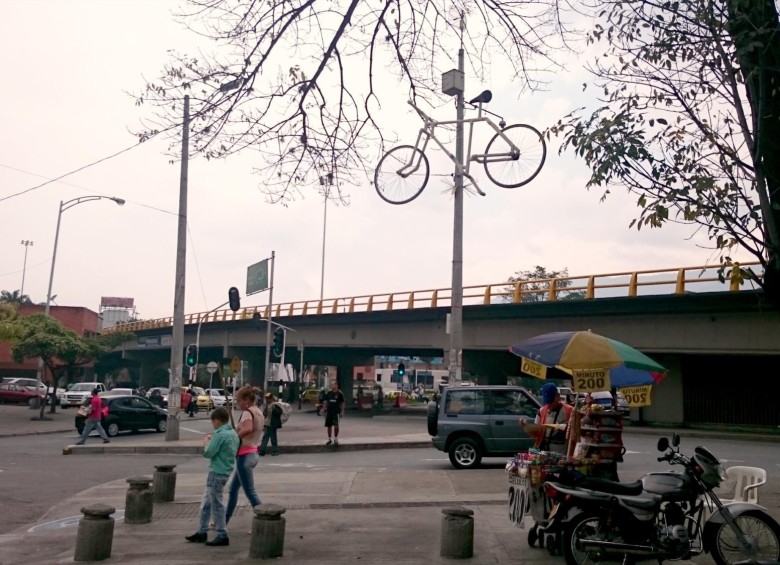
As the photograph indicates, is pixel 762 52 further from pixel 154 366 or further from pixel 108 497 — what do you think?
pixel 154 366

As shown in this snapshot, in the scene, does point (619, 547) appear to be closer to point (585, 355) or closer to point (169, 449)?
point (585, 355)

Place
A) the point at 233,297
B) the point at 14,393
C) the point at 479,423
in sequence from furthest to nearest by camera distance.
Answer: the point at 14,393
the point at 233,297
the point at 479,423

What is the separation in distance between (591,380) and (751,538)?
2.42 meters

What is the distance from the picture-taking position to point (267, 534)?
8102mm

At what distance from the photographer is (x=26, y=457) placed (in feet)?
65.1

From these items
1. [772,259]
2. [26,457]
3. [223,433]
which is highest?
[772,259]

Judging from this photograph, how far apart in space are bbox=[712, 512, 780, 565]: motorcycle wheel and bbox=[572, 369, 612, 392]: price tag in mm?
2139

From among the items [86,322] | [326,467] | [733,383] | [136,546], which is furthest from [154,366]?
[136,546]

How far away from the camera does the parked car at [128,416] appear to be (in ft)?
87.9

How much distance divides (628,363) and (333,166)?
13.7 feet

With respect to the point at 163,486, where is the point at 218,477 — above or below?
above

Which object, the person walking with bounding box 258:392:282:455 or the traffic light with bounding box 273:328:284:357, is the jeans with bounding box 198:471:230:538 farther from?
the traffic light with bounding box 273:328:284:357

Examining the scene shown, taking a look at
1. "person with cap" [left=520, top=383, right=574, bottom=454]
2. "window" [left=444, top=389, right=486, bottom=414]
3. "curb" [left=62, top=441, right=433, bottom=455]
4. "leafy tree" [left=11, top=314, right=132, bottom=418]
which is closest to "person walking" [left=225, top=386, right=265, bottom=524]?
"person with cap" [left=520, top=383, right=574, bottom=454]

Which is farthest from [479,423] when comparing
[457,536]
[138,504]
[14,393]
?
[14,393]
